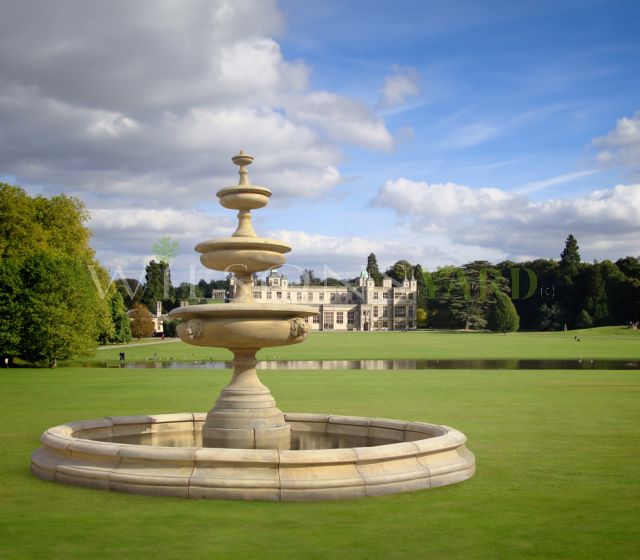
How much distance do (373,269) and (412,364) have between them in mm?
107558

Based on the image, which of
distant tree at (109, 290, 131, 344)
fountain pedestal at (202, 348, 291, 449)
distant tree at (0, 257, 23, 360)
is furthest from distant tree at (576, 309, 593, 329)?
fountain pedestal at (202, 348, 291, 449)

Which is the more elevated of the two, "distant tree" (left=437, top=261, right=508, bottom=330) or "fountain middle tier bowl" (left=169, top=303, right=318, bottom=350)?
"distant tree" (left=437, top=261, right=508, bottom=330)

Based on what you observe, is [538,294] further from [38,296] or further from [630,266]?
[38,296]

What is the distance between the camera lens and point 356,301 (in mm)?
144625

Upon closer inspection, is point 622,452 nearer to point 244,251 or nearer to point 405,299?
point 244,251

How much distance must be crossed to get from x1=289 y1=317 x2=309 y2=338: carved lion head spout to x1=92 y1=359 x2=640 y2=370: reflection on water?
25.4 m

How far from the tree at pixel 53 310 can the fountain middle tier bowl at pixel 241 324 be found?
1120 inches

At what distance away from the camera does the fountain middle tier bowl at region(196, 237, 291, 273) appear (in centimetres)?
1037

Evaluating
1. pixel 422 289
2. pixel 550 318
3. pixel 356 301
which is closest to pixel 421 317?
pixel 422 289

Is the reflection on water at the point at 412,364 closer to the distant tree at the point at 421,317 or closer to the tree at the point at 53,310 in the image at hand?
the tree at the point at 53,310

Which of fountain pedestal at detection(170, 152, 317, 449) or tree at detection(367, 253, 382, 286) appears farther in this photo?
tree at detection(367, 253, 382, 286)

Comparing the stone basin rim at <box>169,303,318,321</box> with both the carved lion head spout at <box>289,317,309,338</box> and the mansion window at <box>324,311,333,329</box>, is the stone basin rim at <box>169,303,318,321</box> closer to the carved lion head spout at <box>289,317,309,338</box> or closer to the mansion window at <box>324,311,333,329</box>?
the carved lion head spout at <box>289,317,309,338</box>

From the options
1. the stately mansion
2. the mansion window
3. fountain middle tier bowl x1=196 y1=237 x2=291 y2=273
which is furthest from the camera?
the mansion window

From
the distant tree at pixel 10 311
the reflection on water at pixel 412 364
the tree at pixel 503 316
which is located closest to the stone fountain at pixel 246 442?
the reflection on water at pixel 412 364
